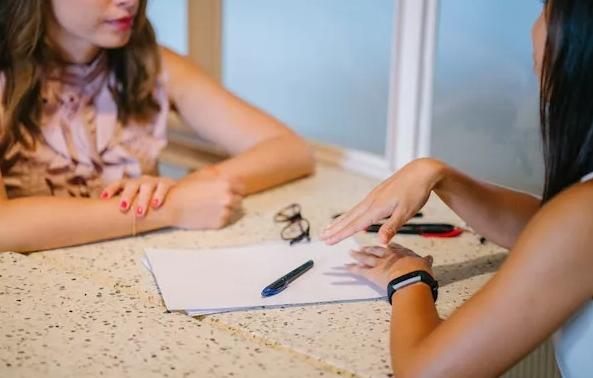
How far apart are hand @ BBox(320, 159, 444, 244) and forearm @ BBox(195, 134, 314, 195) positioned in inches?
17.7

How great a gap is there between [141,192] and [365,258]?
0.43 metres

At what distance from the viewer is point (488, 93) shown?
166 cm

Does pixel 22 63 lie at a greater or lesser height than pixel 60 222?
greater

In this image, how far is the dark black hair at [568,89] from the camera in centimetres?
92

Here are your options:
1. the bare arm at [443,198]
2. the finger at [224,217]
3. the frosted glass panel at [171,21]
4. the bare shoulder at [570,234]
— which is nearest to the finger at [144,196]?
the finger at [224,217]

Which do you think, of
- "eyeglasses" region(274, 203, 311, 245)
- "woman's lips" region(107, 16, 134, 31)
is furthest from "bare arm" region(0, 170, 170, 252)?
"woman's lips" region(107, 16, 134, 31)

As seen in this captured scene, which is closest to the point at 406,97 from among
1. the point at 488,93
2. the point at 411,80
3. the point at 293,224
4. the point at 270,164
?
the point at 411,80

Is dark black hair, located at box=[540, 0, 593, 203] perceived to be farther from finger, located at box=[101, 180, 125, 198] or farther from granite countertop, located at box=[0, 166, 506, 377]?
finger, located at box=[101, 180, 125, 198]

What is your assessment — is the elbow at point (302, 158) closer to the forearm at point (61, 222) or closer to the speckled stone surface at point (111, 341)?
the forearm at point (61, 222)

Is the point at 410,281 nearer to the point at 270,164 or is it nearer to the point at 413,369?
the point at 413,369

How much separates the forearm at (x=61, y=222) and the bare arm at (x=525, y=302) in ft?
2.06

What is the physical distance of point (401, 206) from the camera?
1.17 metres

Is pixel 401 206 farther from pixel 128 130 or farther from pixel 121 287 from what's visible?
pixel 128 130

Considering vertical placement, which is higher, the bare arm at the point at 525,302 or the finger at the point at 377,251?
the bare arm at the point at 525,302
